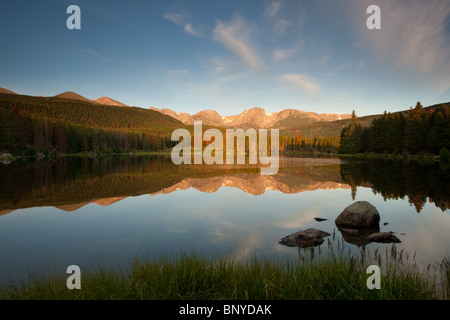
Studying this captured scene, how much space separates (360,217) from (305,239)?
175 inches

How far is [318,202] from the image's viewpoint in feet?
65.6

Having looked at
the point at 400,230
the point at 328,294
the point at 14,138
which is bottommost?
the point at 400,230

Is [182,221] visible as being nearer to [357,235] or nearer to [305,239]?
[305,239]

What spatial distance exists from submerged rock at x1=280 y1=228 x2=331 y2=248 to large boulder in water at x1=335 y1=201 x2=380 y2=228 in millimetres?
2447

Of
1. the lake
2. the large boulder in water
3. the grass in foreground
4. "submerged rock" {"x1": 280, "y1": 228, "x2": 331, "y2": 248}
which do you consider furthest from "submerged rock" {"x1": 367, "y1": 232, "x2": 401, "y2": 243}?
the grass in foreground

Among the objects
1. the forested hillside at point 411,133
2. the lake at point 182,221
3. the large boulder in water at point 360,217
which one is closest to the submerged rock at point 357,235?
the lake at point 182,221

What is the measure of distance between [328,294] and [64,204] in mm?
20188

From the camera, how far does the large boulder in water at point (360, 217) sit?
13211 mm

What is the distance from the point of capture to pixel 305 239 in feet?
36.1

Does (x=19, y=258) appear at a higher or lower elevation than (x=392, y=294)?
lower

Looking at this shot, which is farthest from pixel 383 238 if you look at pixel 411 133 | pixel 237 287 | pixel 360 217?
pixel 411 133

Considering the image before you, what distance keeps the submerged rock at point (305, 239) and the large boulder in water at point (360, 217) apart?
245cm
